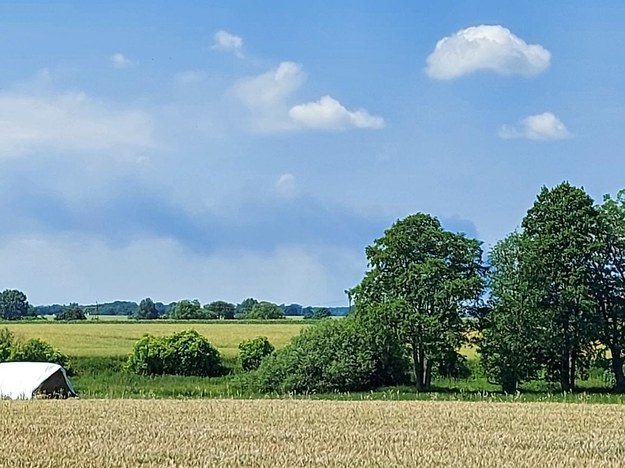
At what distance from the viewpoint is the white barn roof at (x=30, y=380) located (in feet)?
111

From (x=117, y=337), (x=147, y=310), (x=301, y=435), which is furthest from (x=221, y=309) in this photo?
(x=301, y=435)

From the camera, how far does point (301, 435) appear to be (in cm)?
2141

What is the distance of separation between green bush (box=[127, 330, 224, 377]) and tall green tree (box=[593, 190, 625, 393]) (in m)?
23.9

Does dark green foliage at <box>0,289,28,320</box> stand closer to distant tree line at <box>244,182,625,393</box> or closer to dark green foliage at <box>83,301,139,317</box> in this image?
dark green foliage at <box>83,301,139,317</box>

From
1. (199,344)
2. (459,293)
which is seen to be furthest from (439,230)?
(199,344)

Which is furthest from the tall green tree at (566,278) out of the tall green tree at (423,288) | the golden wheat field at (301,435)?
the golden wheat field at (301,435)

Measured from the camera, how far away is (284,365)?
2062 inches

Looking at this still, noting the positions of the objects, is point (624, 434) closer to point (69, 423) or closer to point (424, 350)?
point (69, 423)

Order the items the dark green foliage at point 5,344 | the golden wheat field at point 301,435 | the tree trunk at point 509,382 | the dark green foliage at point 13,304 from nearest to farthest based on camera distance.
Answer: the golden wheat field at point 301,435
the tree trunk at point 509,382
the dark green foliage at point 5,344
the dark green foliage at point 13,304

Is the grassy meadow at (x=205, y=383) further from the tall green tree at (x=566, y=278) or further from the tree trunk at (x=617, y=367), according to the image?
the tall green tree at (x=566, y=278)

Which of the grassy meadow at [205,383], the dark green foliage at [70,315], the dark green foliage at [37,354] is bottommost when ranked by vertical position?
the grassy meadow at [205,383]

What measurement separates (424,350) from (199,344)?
1569 centimetres

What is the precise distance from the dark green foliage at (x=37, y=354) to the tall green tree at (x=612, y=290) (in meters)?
29.9

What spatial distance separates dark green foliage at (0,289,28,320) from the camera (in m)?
145
